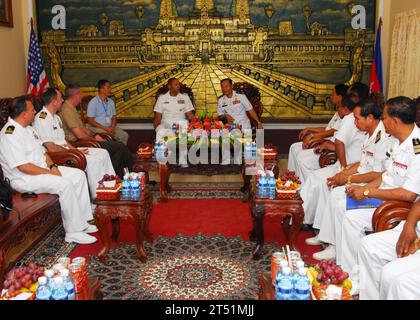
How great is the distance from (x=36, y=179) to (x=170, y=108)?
132 inches

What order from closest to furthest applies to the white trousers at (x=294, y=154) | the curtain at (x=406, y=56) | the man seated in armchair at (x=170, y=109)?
the white trousers at (x=294, y=154), the curtain at (x=406, y=56), the man seated in armchair at (x=170, y=109)

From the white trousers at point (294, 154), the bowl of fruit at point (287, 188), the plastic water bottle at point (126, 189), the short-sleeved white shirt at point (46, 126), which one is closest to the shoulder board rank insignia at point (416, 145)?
the bowl of fruit at point (287, 188)

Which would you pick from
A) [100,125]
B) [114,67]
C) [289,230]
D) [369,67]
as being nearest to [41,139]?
[100,125]

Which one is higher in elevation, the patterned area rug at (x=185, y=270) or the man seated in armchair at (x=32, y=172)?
the man seated in armchair at (x=32, y=172)

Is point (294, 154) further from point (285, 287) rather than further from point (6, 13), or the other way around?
point (6, 13)

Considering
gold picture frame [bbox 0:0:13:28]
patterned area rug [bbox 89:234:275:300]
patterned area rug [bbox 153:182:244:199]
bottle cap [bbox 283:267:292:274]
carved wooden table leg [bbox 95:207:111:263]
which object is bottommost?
patterned area rug [bbox 89:234:275:300]

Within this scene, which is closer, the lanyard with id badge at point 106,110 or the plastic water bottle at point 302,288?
the plastic water bottle at point 302,288

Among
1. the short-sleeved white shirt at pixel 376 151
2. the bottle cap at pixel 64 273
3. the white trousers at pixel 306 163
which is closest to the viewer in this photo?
the bottle cap at pixel 64 273

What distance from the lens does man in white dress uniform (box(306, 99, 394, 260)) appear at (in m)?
3.77

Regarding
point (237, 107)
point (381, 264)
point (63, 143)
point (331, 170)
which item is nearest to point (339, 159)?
point (331, 170)

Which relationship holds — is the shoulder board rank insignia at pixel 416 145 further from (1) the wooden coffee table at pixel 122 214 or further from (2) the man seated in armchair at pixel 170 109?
(2) the man seated in armchair at pixel 170 109

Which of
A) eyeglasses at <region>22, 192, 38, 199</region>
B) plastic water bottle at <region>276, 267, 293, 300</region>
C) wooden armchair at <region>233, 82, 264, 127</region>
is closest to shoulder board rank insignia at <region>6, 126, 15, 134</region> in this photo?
eyeglasses at <region>22, 192, 38, 199</region>

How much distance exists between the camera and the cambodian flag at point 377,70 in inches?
293

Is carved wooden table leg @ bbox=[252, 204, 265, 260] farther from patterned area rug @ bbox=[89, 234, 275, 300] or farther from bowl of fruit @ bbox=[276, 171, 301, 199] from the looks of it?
bowl of fruit @ bbox=[276, 171, 301, 199]
